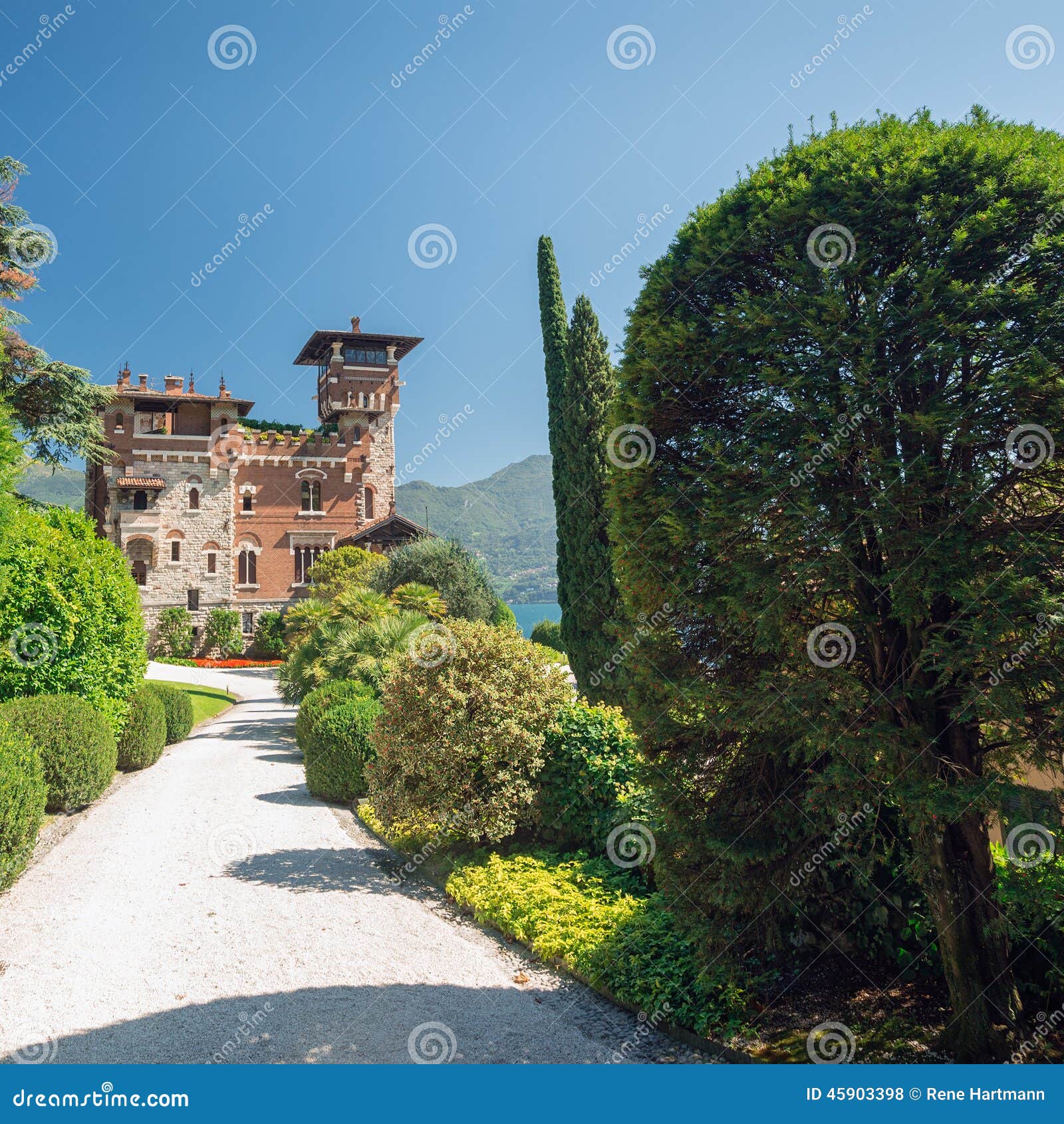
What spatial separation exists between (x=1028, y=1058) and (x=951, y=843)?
1.20m

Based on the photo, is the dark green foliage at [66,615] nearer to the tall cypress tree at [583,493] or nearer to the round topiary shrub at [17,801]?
the round topiary shrub at [17,801]

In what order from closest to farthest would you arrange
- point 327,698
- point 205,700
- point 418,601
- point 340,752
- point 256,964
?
point 256,964
point 340,752
point 327,698
point 418,601
point 205,700

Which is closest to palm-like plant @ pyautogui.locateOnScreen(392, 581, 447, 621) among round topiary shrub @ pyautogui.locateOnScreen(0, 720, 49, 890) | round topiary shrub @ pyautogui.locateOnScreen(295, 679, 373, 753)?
round topiary shrub @ pyautogui.locateOnScreen(295, 679, 373, 753)

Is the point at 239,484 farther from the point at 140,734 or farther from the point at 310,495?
the point at 140,734

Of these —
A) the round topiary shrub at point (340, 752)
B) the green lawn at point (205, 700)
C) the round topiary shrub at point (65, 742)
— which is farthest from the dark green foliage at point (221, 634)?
the round topiary shrub at point (65, 742)

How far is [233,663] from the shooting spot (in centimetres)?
4341

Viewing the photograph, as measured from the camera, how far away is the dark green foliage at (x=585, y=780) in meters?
9.29

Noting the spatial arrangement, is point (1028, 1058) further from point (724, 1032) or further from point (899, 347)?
point (899, 347)

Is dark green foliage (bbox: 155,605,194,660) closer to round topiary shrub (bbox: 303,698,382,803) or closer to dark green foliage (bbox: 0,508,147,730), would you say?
dark green foliage (bbox: 0,508,147,730)

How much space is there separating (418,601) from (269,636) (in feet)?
84.0

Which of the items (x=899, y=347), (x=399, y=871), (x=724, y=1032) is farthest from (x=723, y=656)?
(x=399, y=871)

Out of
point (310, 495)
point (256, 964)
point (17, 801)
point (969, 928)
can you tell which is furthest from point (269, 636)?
point (969, 928)

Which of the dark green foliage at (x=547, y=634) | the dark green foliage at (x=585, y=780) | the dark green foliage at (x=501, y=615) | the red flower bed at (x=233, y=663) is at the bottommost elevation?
the red flower bed at (x=233, y=663)

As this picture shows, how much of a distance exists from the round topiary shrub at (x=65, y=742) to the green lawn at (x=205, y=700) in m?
11.9
